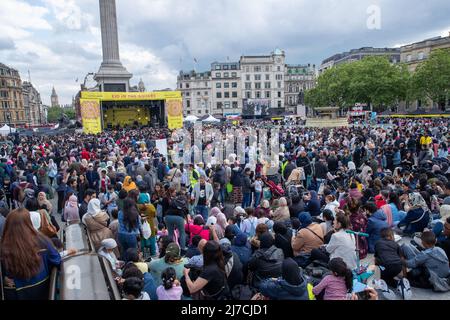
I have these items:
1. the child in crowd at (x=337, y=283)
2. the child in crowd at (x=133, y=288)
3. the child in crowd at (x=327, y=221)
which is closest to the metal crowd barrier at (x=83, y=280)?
the child in crowd at (x=133, y=288)

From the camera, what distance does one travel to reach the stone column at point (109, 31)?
47.2 metres

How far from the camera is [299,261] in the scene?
5.77 metres

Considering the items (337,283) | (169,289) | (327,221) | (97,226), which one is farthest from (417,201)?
(97,226)

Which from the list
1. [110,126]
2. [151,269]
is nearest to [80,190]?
[151,269]

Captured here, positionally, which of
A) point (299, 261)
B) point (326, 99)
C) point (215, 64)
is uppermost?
point (215, 64)

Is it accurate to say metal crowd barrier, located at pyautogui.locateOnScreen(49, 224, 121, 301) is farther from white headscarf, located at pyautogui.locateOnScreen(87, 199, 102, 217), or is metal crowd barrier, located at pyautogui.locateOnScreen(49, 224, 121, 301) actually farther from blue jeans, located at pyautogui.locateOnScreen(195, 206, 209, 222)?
blue jeans, located at pyautogui.locateOnScreen(195, 206, 209, 222)

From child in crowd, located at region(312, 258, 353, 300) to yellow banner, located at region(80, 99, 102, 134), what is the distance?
3743cm

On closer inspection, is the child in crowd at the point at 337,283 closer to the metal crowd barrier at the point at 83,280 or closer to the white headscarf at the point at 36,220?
the metal crowd barrier at the point at 83,280

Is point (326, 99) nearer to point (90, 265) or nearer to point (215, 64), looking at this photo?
point (215, 64)

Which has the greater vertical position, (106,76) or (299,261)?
(106,76)

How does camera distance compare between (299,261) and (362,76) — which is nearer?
(299,261)

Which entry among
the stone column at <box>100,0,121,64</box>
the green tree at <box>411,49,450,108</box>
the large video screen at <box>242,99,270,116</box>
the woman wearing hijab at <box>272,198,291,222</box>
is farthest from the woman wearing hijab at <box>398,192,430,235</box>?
the large video screen at <box>242,99,270,116</box>

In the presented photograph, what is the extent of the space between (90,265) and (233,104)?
9035 cm
